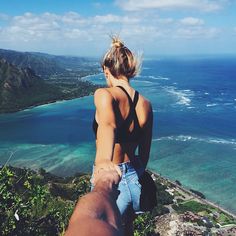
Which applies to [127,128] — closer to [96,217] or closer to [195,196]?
[96,217]

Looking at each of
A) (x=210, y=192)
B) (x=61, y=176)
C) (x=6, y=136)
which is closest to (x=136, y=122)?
(x=210, y=192)

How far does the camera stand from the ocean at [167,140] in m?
51.9

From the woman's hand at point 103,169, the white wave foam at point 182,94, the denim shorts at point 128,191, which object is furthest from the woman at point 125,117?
the white wave foam at point 182,94

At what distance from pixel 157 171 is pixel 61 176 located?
12.5 m

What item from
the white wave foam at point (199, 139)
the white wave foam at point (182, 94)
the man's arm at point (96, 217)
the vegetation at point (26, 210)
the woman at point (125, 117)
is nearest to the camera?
→ the man's arm at point (96, 217)

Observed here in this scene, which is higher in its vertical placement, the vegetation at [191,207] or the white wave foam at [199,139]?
the white wave foam at [199,139]

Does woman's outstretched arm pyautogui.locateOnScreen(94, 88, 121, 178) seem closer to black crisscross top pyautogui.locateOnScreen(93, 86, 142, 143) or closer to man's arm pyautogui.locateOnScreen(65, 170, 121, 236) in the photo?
black crisscross top pyautogui.locateOnScreen(93, 86, 142, 143)

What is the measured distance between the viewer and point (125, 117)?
2684 millimetres

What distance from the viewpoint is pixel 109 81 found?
→ 2926mm

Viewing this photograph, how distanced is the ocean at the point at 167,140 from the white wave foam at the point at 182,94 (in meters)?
0.24

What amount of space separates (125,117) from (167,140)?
64.2 metres

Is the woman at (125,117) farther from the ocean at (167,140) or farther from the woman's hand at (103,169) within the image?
the ocean at (167,140)

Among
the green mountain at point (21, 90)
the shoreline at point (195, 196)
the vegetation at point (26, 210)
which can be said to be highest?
the vegetation at point (26, 210)

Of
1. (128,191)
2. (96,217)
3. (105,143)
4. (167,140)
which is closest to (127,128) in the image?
(128,191)
